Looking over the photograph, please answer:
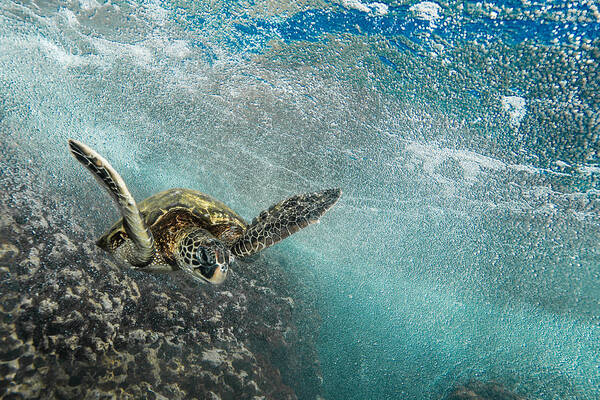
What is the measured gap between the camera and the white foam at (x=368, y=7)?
495cm

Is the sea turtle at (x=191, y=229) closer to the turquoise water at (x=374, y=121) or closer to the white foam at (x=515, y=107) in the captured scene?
the turquoise water at (x=374, y=121)

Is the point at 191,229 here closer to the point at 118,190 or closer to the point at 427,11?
the point at 118,190

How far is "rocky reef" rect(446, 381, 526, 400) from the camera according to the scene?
9156 mm

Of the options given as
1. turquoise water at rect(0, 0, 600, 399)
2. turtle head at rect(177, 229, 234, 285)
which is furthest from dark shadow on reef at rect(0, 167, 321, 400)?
turquoise water at rect(0, 0, 600, 399)

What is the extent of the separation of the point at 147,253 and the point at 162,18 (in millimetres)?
6924

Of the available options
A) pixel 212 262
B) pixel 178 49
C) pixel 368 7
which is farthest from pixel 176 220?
pixel 178 49

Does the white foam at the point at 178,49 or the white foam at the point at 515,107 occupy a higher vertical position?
the white foam at the point at 178,49

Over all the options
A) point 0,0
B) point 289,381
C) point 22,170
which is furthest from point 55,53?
point 289,381

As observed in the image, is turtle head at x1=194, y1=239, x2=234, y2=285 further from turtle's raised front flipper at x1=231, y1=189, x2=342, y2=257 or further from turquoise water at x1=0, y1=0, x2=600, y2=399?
turquoise water at x1=0, y1=0, x2=600, y2=399

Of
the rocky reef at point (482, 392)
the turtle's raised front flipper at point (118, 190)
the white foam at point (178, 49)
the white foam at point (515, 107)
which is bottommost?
the rocky reef at point (482, 392)

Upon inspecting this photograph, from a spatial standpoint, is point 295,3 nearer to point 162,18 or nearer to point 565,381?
point 162,18

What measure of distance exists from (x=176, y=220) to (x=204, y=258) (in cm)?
141

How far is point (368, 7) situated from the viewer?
199 inches

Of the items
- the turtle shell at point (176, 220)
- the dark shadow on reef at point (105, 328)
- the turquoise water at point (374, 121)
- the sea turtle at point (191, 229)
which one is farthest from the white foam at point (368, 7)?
the dark shadow on reef at point (105, 328)
